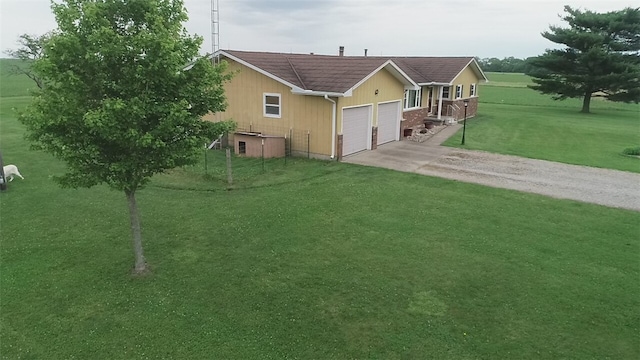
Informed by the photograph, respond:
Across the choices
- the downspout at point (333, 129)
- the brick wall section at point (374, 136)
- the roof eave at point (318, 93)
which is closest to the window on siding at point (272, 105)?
the roof eave at point (318, 93)

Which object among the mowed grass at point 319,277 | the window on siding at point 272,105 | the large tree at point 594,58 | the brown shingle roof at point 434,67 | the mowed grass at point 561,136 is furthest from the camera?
the large tree at point 594,58

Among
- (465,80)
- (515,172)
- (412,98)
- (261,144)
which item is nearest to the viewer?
(515,172)

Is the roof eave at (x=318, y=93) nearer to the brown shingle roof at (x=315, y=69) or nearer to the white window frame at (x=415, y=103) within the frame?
the brown shingle roof at (x=315, y=69)

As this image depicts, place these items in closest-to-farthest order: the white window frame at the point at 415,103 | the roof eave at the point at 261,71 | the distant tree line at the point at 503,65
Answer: the roof eave at the point at 261,71, the white window frame at the point at 415,103, the distant tree line at the point at 503,65

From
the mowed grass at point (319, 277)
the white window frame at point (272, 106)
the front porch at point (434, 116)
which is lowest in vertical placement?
the mowed grass at point (319, 277)

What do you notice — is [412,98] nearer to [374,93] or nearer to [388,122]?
[388,122]

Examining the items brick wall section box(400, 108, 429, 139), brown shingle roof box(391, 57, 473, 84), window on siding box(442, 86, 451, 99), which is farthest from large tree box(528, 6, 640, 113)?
brick wall section box(400, 108, 429, 139)

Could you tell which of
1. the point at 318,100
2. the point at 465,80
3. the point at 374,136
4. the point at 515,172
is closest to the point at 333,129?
the point at 318,100

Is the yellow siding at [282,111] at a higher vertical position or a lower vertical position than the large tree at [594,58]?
lower
